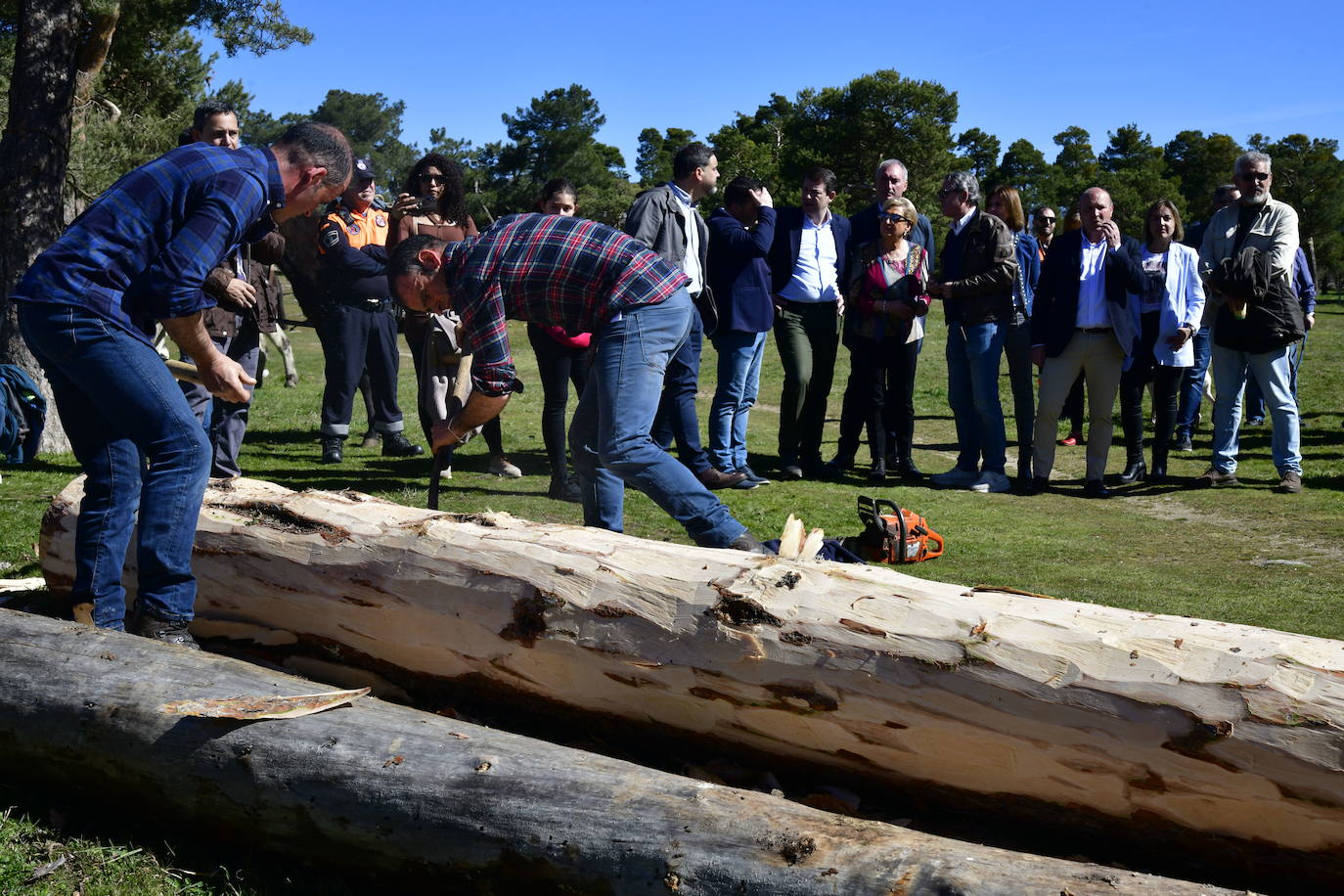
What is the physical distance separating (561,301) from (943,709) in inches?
96.7

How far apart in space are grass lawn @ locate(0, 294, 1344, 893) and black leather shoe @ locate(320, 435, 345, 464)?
10 centimetres

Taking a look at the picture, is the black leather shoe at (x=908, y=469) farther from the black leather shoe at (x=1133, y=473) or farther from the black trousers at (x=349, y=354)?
the black trousers at (x=349, y=354)

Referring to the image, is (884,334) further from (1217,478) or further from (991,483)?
(1217,478)

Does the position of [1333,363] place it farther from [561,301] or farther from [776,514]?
[561,301]

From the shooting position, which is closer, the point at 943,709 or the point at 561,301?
the point at 943,709

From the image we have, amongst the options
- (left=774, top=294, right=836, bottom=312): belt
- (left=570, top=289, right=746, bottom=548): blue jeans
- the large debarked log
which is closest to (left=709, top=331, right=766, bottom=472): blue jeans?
(left=774, top=294, right=836, bottom=312): belt

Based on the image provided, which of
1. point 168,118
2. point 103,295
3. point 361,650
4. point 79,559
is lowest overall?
point 361,650

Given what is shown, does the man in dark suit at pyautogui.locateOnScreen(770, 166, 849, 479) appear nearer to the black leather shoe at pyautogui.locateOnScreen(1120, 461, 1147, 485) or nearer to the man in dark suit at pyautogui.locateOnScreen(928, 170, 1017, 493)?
the man in dark suit at pyautogui.locateOnScreen(928, 170, 1017, 493)

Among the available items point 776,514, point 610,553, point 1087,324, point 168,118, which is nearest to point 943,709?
point 610,553

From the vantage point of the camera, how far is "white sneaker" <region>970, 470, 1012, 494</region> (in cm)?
796

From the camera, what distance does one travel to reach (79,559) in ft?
12.8

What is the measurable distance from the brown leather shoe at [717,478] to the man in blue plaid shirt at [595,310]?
9.11 ft

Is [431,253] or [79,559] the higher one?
[431,253]

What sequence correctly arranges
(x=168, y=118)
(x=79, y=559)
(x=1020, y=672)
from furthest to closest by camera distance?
(x=168, y=118), (x=79, y=559), (x=1020, y=672)
